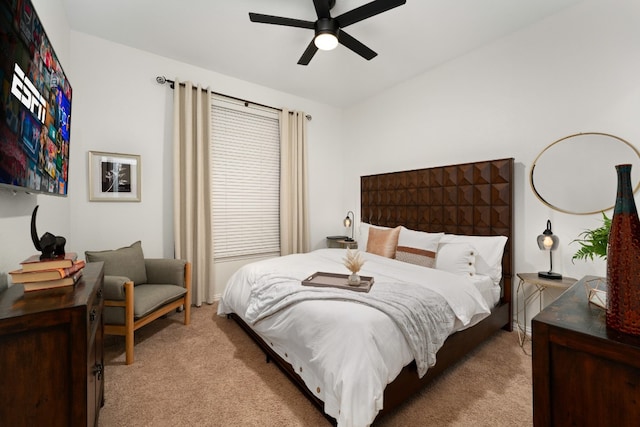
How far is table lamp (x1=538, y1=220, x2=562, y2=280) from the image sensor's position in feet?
7.79

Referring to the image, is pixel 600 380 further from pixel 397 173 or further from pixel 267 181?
pixel 267 181

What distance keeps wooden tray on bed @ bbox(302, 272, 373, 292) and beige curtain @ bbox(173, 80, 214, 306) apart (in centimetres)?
183

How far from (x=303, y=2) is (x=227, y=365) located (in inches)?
122

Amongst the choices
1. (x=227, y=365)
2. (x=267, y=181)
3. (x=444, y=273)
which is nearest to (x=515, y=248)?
(x=444, y=273)

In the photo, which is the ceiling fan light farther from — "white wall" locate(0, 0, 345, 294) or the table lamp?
the table lamp

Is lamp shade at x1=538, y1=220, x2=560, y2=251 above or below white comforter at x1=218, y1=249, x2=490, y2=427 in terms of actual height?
above

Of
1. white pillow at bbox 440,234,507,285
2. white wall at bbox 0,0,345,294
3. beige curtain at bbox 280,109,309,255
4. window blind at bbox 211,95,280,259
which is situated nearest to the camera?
white pillow at bbox 440,234,507,285

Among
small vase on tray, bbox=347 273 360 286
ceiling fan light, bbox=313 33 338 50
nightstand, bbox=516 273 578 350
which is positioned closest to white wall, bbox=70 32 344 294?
ceiling fan light, bbox=313 33 338 50

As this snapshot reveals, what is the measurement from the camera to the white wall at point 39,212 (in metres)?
1.33

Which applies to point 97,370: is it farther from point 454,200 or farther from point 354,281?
point 454,200

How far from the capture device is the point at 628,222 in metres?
0.80

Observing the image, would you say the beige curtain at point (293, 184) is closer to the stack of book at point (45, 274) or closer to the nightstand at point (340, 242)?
the nightstand at point (340, 242)

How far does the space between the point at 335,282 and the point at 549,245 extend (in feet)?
6.37

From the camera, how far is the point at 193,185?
134 inches
